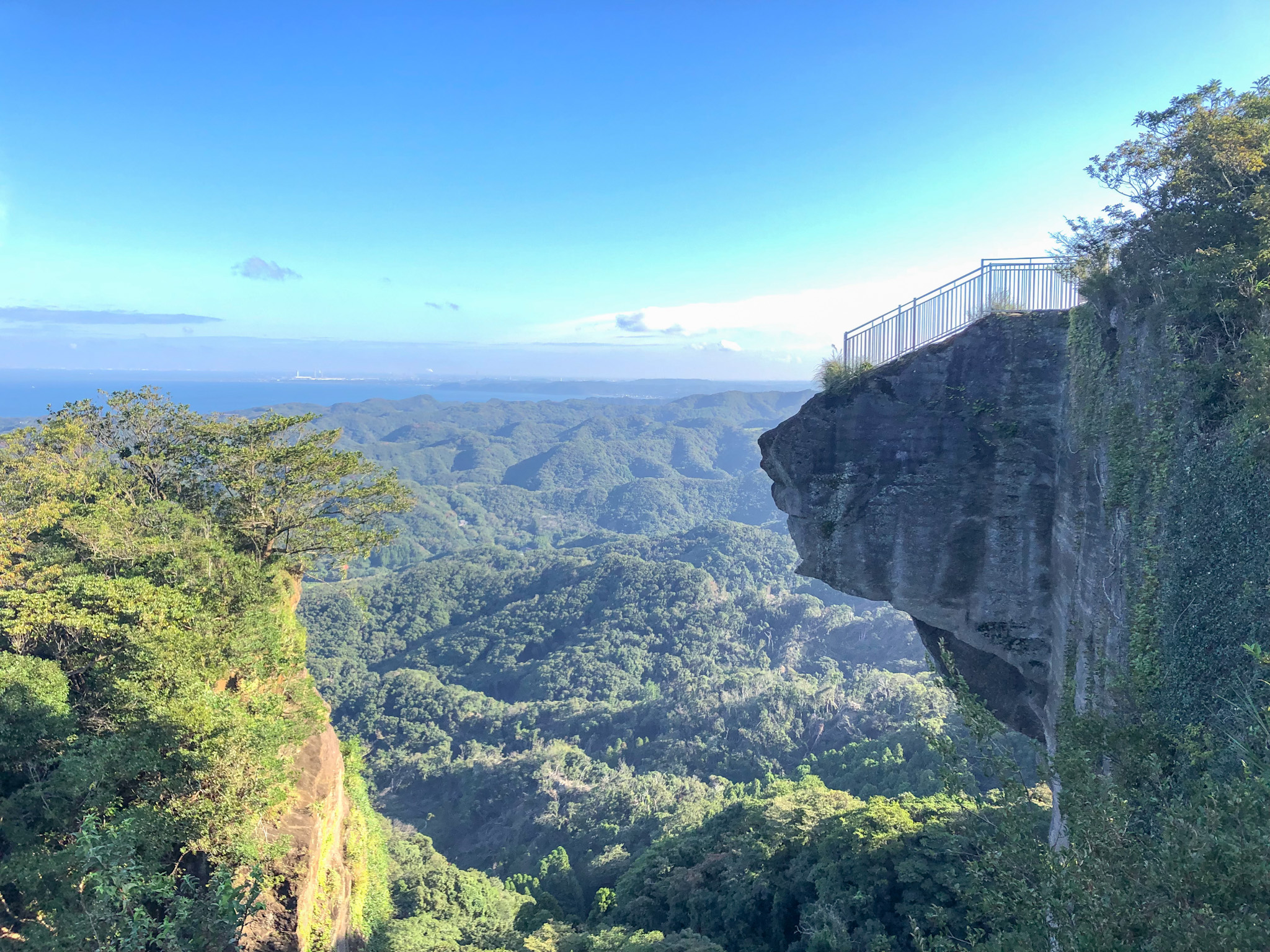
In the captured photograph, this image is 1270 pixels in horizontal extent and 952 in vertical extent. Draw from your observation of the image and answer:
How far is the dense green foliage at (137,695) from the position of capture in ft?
39.4

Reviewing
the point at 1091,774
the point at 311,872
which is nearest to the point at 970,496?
the point at 1091,774

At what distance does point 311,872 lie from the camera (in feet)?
50.4

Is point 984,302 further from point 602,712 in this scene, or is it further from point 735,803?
point 602,712

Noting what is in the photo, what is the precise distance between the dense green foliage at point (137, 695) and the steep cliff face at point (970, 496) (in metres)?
15.0

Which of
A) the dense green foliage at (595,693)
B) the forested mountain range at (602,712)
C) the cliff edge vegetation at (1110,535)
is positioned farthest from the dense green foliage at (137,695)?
the cliff edge vegetation at (1110,535)

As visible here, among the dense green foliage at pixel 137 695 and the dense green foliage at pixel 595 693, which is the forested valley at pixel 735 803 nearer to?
the dense green foliage at pixel 137 695

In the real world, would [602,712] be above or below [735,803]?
below

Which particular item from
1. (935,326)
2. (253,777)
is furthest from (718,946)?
(935,326)

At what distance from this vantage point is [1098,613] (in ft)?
38.0

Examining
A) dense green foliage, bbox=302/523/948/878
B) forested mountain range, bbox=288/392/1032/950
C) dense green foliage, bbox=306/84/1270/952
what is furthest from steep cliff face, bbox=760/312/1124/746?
dense green foliage, bbox=302/523/948/878

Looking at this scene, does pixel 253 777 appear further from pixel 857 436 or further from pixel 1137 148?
pixel 1137 148

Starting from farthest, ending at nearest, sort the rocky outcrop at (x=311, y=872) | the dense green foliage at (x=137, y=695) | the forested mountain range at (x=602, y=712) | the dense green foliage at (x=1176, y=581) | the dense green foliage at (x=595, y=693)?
1. the dense green foliage at (x=595, y=693)
2. the forested mountain range at (x=602, y=712)
3. the rocky outcrop at (x=311, y=872)
4. the dense green foliage at (x=137, y=695)
5. the dense green foliage at (x=1176, y=581)

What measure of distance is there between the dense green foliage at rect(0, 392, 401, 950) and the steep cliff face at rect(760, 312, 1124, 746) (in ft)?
49.3

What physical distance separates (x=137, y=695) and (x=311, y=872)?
596 centimetres
